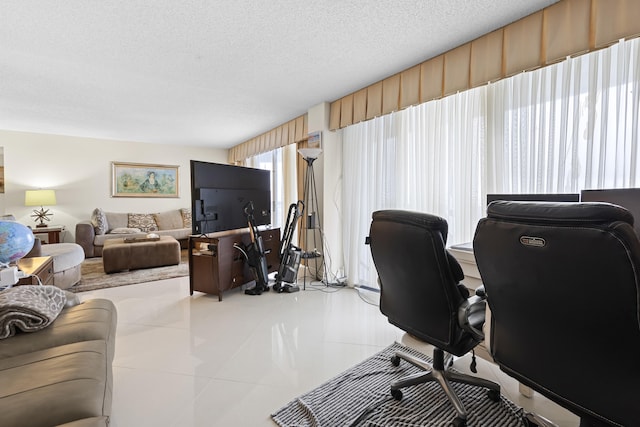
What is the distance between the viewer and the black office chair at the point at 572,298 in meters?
0.78

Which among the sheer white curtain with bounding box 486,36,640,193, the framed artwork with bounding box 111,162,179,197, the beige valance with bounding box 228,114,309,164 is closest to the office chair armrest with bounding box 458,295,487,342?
the sheer white curtain with bounding box 486,36,640,193

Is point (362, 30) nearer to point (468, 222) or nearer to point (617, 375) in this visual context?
point (468, 222)

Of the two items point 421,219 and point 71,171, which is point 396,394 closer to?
point 421,219

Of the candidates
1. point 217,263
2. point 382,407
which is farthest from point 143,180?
point 382,407

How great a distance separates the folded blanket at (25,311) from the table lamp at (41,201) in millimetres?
4933

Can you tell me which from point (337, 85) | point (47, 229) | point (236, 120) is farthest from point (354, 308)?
point (47, 229)

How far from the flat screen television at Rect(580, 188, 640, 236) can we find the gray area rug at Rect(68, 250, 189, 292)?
4.39m

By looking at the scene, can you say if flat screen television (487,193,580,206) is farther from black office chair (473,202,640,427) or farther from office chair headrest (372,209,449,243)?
black office chair (473,202,640,427)

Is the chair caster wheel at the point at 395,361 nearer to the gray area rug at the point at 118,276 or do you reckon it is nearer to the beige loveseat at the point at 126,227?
the gray area rug at the point at 118,276

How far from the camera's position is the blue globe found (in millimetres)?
1781

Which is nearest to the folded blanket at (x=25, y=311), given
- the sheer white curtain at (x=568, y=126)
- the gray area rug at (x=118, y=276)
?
the gray area rug at (x=118, y=276)

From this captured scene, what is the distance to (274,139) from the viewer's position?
507 cm

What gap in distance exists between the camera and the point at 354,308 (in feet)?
9.77

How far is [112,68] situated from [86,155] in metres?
3.97
